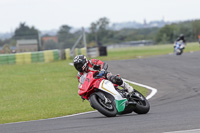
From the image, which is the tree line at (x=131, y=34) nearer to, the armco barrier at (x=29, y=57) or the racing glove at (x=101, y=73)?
the armco barrier at (x=29, y=57)

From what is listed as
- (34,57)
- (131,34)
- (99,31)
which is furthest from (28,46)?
(131,34)

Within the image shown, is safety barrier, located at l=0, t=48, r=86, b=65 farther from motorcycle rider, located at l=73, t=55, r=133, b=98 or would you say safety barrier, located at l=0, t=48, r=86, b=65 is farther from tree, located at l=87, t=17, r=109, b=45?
tree, located at l=87, t=17, r=109, b=45

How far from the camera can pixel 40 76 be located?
22844 millimetres

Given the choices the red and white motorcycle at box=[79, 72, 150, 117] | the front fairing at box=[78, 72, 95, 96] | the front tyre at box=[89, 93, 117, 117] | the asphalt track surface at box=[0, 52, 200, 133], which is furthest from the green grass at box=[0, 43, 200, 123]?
the front tyre at box=[89, 93, 117, 117]

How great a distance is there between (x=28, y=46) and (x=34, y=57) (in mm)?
4578

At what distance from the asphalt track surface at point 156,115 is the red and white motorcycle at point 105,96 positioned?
7.4 inches

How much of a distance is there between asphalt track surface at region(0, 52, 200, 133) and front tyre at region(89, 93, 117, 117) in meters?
0.15

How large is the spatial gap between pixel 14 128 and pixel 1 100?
23.5ft

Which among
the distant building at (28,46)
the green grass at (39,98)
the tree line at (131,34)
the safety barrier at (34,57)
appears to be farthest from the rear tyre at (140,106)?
the tree line at (131,34)

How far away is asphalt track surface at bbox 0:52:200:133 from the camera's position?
6934 mm

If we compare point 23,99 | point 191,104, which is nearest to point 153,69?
point 23,99

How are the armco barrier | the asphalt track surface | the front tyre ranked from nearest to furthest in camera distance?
1. the asphalt track surface
2. the front tyre
3. the armco barrier

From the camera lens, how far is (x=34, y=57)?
120 feet

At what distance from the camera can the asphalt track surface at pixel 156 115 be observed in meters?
6.93
